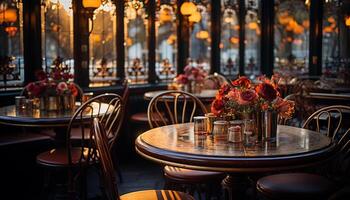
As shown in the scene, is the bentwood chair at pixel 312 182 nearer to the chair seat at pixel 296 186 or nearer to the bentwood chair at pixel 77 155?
the chair seat at pixel 296 186

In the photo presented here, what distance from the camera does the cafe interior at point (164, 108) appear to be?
270 cm

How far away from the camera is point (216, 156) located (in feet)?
7.78

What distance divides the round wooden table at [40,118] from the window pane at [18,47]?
114 centimetres

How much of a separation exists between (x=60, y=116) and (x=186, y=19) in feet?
12.3

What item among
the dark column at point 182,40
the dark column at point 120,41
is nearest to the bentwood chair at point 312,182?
the dark column at point 120,41

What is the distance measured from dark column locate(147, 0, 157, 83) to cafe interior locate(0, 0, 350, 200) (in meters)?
0.01

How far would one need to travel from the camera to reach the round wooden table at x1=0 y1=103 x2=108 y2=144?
379 cm

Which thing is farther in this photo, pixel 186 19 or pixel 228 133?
pixel 186 19

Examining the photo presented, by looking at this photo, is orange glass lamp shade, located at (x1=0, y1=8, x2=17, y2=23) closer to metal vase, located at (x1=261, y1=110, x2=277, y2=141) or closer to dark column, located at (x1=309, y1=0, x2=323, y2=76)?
metal vase, located at (x1=261, y1=110, x2=277, y2=141)

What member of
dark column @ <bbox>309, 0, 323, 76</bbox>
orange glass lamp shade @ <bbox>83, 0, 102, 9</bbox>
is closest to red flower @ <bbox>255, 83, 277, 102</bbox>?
orange glass lamp shade @ <bbox>83, 0, 102, 9</bbox>

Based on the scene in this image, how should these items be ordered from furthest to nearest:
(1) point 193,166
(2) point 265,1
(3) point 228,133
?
(2) point 265,1 → (3) point 228,133 → (1) point 193,166

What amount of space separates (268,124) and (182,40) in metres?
4.72

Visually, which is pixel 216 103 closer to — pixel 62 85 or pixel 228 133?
pixel 228 133

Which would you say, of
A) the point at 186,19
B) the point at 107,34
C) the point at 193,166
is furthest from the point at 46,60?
the point at 193,166
